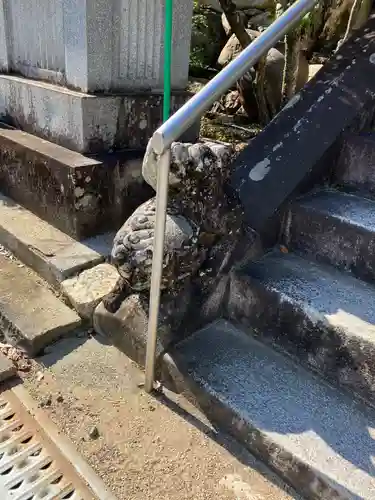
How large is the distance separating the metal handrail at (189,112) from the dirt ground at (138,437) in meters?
0.33

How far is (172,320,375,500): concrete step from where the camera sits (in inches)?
56.1

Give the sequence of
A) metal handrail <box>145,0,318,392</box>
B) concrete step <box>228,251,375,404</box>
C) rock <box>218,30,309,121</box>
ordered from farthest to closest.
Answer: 1. rock <box>218,30,309,121</box>
2. concrete step <box>228,251,375,404</box>
3. metal handrail <box>145,0,318,392</box>

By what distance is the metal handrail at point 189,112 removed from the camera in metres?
1.38

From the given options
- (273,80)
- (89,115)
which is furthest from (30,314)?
(273,80)

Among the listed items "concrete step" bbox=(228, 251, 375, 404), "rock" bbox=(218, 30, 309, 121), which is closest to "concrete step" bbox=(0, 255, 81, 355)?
"concrete step" bbox=(228, 251, 375, 404)

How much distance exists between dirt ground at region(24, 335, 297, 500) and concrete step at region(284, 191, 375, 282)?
0.92m

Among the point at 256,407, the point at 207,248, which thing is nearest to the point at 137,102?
the point at 207,248

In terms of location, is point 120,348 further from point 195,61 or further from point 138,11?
point 195,61

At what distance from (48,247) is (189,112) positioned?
1.46 m

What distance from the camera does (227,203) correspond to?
6.40 feet

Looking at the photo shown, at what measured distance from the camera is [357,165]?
89.2 inches

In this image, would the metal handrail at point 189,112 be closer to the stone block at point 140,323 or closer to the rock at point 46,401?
the stone block at point 140,323

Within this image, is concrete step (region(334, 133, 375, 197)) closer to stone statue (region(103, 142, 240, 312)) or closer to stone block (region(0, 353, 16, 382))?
stone statue (region(103, 142, 240, 312))

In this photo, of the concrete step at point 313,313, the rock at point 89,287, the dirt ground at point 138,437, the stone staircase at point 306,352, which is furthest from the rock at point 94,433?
the concrete step at point 313,313
